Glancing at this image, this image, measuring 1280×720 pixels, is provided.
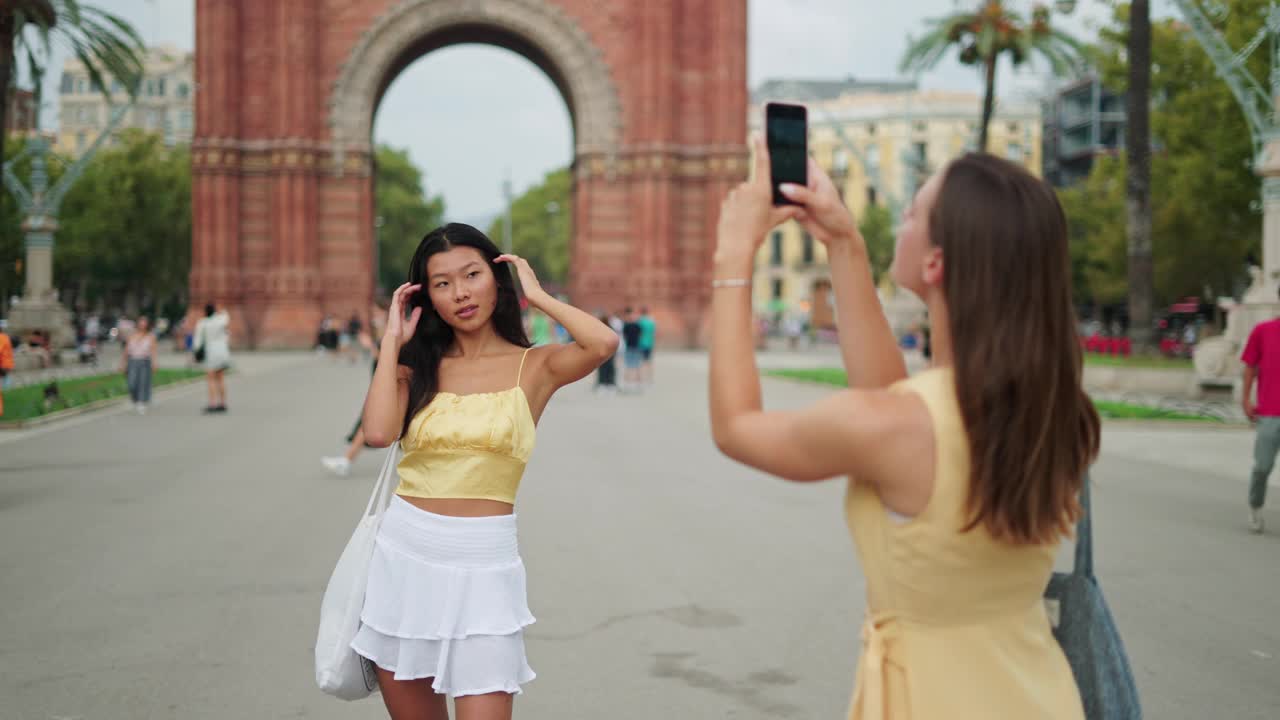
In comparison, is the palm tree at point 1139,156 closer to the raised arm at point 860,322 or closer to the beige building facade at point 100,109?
the raised arm at point 860,322

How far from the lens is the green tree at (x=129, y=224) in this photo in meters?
65.2

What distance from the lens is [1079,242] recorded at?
6481 cm

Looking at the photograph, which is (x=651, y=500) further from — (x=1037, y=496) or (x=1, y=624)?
(x=1037, y=496)

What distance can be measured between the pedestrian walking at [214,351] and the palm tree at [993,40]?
78.0 feet

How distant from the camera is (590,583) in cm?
791

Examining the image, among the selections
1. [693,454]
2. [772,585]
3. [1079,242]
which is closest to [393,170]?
[1079,242]

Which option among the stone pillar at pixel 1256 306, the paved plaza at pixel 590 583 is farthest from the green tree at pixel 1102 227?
the paved plaza at pixel 590 583

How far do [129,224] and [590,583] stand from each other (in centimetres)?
7044

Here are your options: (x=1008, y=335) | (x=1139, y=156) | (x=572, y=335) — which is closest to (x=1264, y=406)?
(x=572, y=335)

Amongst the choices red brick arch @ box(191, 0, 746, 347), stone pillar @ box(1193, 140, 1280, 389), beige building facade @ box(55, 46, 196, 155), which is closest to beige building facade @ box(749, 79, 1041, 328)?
red brick arch @ box(191, 0, 746, 347)

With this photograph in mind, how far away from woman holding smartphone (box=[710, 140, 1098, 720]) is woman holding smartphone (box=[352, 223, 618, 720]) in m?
1.39

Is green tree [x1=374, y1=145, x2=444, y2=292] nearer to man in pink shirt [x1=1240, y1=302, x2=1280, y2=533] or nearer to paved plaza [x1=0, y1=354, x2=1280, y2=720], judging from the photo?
paved plaza [x1=0, y1=354, x2=1280, y2=720]

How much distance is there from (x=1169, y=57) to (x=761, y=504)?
35991 mm

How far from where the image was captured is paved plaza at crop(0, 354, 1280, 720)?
18.5 ft
